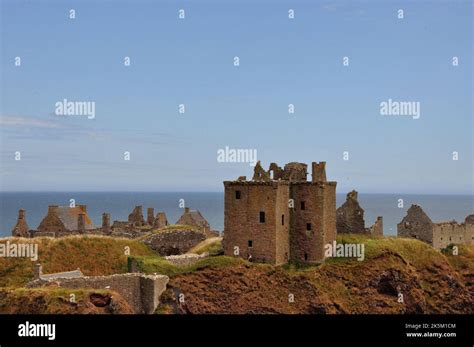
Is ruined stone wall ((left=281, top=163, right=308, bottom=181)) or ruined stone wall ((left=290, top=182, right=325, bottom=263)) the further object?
ruined stone wall ((left=281, top=163, right=308, bottom=181))

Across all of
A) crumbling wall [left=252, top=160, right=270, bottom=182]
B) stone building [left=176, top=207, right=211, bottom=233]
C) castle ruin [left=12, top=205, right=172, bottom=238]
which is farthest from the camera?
stone building [left=176, top=207, right=211, bottom=233]

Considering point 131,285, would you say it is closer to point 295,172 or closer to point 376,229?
point 295,172

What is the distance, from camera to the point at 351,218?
4597cm

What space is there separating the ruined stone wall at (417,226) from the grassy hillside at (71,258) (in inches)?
950

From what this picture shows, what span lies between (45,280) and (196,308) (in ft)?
28.2

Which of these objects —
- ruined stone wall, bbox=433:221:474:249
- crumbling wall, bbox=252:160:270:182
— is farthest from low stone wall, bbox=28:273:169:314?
ruined stone wall, bbox=433:221:474:249

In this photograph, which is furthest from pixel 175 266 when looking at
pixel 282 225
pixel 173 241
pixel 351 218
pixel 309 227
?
pixel 351 218

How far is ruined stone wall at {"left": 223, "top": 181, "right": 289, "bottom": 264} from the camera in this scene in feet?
127

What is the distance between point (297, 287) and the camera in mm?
38219

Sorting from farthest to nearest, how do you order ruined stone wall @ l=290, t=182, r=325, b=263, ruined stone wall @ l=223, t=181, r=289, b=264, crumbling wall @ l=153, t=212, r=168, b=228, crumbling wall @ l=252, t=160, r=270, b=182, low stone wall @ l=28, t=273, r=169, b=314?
1. crumbling wall @ l=153, t=212, r=168, b=228
2. ruined stone wall @ l=290, t=182, r=325, b=263
3. crumbling wall @ l=252, t=160, r=270, b=182
4. ruined stone wall @ l=223, t=181, r=289, b=264
5. low stone wall @ l=28, t=273, r=169, b=314

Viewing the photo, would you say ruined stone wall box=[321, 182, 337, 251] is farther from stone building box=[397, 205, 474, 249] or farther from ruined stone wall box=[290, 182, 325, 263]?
stone building box=[397, 205, 474, 249]
